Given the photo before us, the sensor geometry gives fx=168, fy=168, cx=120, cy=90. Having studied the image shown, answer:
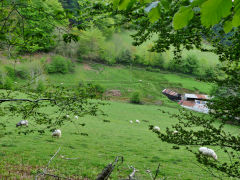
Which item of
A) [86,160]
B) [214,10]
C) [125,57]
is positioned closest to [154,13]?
[214,10]

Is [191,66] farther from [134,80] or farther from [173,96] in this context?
[134,80]

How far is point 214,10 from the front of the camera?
700 millimetres

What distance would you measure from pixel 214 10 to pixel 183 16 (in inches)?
6.3

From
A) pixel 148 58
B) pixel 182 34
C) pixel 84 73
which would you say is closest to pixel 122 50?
pixel 148 58

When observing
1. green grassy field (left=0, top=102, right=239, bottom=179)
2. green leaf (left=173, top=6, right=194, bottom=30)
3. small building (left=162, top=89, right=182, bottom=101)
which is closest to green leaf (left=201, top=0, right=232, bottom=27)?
green leaf (left=173, top=6, right=194, bottom=30)

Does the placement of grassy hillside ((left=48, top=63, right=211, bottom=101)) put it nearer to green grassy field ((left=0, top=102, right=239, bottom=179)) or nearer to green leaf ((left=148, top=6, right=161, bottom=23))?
green grassy field ((left=0, top=102, right=239, bottom=179))

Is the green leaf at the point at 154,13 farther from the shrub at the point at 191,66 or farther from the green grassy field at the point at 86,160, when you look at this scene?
the shrub at the point at 191,66

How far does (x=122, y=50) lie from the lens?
5991 centimetres

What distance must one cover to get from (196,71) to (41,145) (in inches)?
2485

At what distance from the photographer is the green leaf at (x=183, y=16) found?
0.81 metres

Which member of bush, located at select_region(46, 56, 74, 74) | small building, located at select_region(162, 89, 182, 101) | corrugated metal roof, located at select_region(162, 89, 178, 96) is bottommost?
small building, located at select_region(162, 89, 182, 101)

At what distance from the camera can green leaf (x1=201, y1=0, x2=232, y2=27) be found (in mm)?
670

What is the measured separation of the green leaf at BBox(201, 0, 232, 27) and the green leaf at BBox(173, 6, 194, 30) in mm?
94

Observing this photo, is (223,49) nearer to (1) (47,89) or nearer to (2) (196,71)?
(1) (47,89)
